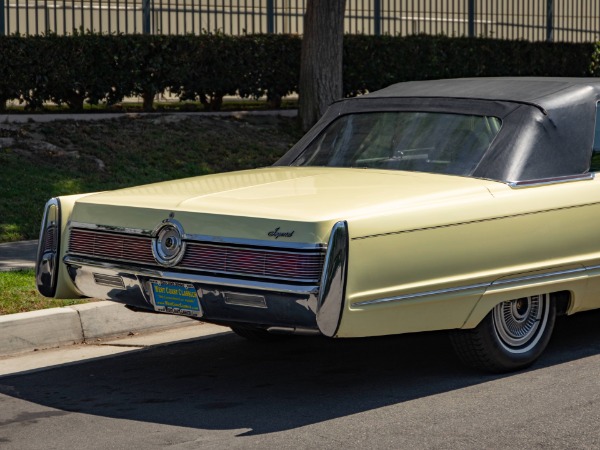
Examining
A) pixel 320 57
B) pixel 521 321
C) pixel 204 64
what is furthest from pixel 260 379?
pixel 204 64

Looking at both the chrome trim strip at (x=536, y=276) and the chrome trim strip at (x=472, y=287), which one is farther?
the chrome trim strip at (x=536, y=276)

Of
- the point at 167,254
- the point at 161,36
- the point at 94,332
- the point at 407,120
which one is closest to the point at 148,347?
the point at 94,332

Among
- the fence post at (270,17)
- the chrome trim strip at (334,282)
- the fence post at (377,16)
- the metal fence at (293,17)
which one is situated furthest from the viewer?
the fence post at (377,16)

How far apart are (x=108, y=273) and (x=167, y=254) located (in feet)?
1.46

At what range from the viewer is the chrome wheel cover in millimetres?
6785

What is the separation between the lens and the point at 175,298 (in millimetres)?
6395

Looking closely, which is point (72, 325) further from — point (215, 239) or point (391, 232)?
point (391, 232)

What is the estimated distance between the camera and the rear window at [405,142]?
708 cm

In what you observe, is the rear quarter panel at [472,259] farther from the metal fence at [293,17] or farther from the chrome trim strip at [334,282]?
the metal fence at [293,17]

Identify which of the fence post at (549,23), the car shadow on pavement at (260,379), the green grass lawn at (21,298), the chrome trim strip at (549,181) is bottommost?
the car shadow on pavement at (260,379)

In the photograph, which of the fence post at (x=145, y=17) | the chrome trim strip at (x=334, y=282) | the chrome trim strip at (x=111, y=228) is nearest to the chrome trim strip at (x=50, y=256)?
the chrome trim strip at (x=111, y=228)

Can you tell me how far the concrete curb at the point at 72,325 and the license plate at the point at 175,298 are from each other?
160 centimetres

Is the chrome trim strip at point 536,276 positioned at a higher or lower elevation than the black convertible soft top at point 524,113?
lower

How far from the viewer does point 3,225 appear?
11.7 metres
